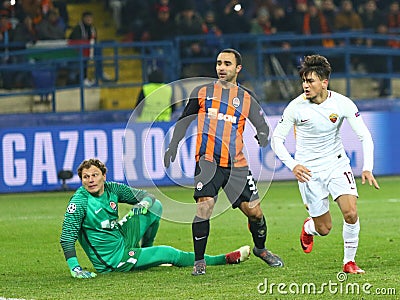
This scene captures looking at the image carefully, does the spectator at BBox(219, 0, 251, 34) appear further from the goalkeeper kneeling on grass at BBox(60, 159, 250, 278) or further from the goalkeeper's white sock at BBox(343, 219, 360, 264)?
the goalkeeper's white sock at BBox(343, 219, 360, 264)

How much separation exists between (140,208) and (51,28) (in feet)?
40.2

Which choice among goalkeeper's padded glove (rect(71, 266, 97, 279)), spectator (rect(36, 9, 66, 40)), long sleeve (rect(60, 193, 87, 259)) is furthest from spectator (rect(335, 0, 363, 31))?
goalkeeper's padded glove (rect(71, 266, 97, 279))

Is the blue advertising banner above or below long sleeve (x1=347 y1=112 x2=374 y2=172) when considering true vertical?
below

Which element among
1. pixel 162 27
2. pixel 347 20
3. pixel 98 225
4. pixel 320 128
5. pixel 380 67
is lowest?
pixel 98 225

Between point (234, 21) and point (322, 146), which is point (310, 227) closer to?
point (322, 146)

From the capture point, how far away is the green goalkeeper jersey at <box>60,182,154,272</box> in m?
8.41

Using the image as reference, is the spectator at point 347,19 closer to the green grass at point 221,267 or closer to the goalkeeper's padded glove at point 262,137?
the green grass at point 221,267

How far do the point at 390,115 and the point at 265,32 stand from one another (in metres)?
4.24

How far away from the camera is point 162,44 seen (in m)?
18.9

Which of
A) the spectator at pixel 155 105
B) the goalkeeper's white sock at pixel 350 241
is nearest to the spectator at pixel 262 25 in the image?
the spectator at pixel 155 105

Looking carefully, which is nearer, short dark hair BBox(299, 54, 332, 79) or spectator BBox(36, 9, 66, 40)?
short dark hair BBox(299, 54, 332, 79)

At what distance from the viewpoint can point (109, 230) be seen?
8586 mm

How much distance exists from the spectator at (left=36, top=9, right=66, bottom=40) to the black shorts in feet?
40.8

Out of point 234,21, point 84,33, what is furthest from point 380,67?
point 84,33
